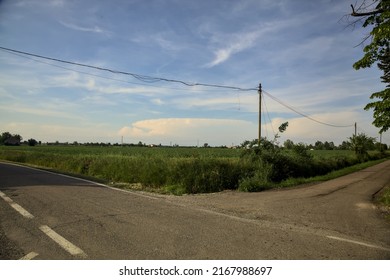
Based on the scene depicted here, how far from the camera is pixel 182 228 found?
6.07 metres

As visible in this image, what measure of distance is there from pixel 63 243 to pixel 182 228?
7.08 feet

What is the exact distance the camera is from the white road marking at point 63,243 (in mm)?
4617

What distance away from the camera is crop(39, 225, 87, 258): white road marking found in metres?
4.62

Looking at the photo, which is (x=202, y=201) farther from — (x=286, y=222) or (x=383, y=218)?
(x=383, y=218)

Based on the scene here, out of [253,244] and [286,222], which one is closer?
[253,244]

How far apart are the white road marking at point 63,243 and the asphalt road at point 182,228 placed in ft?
0.05

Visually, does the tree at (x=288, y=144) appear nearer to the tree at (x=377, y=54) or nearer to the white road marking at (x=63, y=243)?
the tree at (x=377, y=54)

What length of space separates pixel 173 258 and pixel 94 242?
1.48 metres

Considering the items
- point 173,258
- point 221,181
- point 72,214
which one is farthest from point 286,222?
point 221,181

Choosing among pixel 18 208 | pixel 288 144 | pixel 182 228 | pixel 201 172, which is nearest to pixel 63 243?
pixel 182 228

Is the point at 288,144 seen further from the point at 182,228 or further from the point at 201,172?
the point at 182,228

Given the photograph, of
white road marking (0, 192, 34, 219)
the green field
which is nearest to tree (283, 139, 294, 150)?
the green field

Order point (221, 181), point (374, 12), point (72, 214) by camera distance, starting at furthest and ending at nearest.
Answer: point (221, 181), point (374, 12), point (72, 214)

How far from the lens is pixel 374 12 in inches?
375
